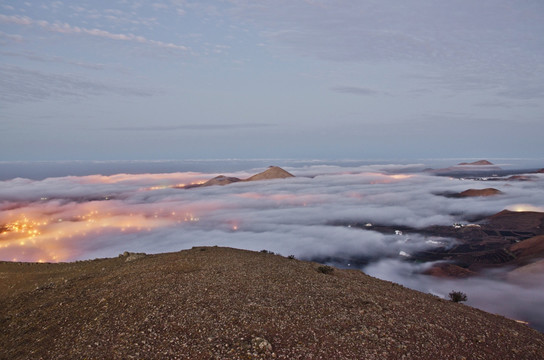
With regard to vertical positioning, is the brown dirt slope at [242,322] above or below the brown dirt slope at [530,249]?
above

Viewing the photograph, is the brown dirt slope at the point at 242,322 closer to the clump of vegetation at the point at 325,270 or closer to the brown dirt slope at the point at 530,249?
the clump of vegetation at the point at 325,270

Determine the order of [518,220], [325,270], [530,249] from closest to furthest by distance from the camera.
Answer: [325,270]
[530,249]
[518,220]

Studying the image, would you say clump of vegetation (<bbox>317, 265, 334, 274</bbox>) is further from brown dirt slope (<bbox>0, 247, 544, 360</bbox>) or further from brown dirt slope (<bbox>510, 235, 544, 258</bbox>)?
brown dirt slope (<bbox>510, 235, 544, 258</bbox>)

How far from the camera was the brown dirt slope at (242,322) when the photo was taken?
1095 cm

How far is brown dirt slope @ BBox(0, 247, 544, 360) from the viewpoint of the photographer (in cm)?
1095

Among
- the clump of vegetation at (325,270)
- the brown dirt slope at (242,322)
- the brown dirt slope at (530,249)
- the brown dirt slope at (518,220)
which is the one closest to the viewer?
the brown dirt slope at (242,322)

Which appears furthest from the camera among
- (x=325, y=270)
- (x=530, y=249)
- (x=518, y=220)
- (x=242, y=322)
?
(x=518, y=220)

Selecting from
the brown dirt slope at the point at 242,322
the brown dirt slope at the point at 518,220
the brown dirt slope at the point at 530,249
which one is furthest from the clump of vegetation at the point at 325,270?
the brown dirt slope at the point at 518,220

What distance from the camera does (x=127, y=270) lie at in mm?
22312

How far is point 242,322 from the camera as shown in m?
12.5

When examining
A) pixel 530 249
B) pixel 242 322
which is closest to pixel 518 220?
pixel 530 249

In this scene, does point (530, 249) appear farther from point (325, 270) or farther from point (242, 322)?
point (242, 322)

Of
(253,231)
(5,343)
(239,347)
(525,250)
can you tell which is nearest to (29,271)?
(5,343)

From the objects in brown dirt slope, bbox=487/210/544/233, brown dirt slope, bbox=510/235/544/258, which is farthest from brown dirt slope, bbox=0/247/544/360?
brown dirt slope, bbox=487/210/544/233
